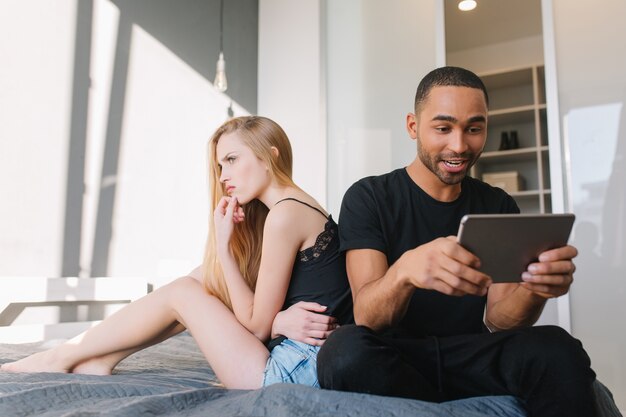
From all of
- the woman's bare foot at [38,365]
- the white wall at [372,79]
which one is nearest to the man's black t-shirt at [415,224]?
the woman's bare foot at [38,365]

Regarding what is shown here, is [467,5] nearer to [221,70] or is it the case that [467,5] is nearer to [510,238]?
[221,70]

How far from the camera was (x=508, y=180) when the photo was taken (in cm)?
382

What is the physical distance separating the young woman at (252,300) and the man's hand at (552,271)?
0.44 metres

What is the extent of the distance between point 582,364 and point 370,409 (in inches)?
14.0

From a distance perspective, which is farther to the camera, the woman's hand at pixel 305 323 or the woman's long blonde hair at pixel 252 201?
the woman's long blonde hair at pixel 252 201

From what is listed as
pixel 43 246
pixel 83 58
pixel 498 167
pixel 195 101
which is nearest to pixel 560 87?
pixel 498 167

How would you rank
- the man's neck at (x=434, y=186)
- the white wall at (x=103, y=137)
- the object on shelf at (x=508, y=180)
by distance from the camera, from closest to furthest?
1. the man's neck at (x=434, y=186)
2. the white wall at (x=103, y=137)
3. the object on shelf at (x=508, y=180)

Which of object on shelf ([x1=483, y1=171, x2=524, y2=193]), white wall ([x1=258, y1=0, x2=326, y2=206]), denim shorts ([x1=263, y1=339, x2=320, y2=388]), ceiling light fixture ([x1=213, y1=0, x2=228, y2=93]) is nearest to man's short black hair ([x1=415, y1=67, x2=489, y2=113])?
denim shorts ([x1=263, y1=339, x2=320, y2=388])

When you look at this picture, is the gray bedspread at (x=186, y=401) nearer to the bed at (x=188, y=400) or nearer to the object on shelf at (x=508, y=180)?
the bed at (x=188, y=400)

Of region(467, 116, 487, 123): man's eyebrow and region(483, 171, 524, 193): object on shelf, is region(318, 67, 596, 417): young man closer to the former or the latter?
region(467, 116, 487, 123): man's eyebrow

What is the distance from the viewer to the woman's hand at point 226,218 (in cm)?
133

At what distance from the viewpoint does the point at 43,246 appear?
216 centimetres

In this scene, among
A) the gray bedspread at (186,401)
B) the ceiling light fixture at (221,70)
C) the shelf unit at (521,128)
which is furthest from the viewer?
the shelf unit at (521,128)

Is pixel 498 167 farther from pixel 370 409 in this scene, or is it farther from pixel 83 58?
pixel 370 409
